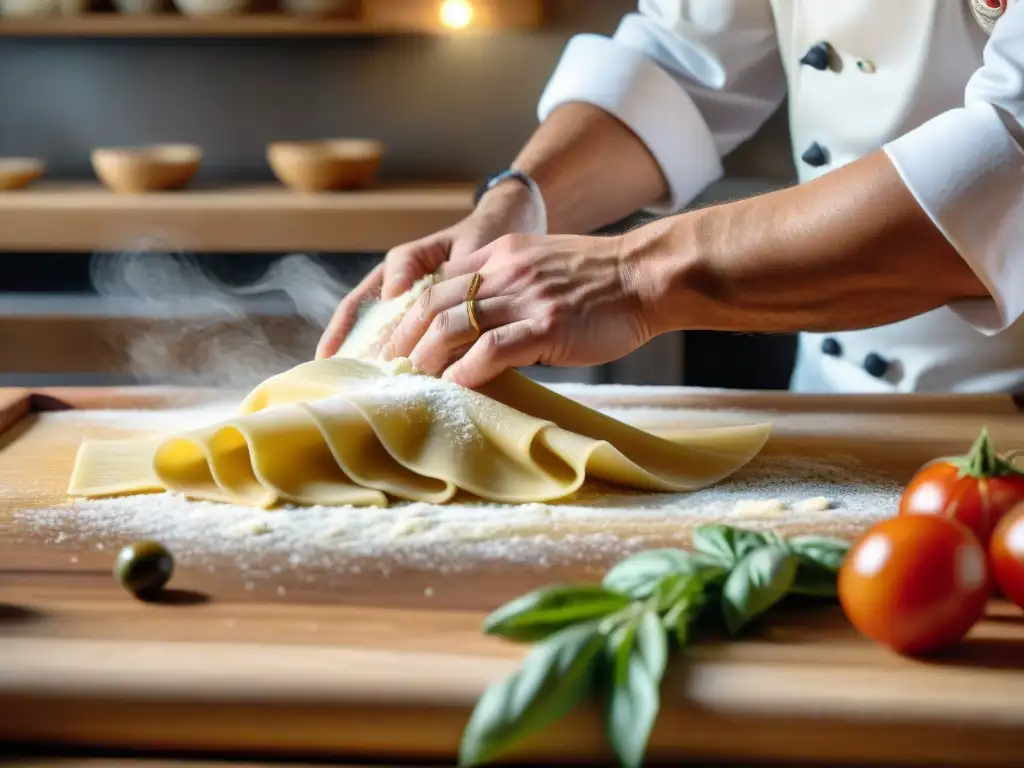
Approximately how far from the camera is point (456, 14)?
8.78ft

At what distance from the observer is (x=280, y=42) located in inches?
118

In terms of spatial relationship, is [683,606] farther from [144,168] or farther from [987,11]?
[144,168]

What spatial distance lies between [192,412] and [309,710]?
0.78 meters

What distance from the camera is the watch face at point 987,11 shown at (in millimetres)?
1342

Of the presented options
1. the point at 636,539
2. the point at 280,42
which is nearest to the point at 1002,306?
the point at 636,539

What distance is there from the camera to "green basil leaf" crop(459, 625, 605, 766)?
618mm

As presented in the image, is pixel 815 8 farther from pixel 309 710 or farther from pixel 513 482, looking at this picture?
pixel 309 710

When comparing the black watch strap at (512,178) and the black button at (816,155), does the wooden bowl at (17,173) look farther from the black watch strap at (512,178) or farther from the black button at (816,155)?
the black button at (816,155)

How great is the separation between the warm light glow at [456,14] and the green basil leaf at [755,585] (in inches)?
84.5

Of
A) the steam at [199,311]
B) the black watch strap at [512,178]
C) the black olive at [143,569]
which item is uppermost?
the black watch strap at [512,178]

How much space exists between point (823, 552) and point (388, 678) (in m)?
0.32

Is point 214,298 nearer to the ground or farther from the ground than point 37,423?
nearer to the ground

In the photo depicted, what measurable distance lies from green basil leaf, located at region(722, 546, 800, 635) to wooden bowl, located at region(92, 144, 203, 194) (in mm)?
2139

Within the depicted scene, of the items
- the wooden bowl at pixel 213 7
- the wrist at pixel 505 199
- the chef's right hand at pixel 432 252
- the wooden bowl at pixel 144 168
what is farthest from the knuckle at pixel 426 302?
the wooden bowl at pixel 213 7
